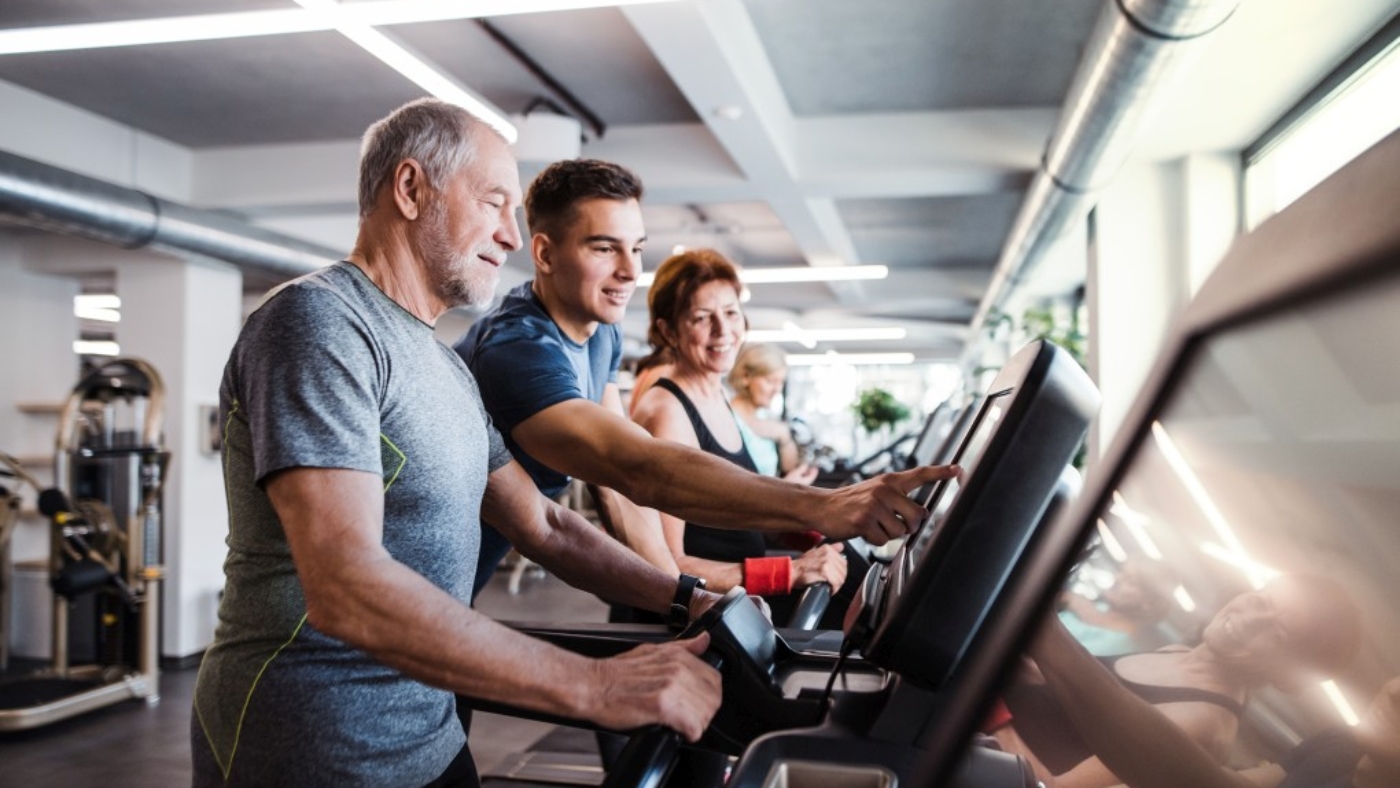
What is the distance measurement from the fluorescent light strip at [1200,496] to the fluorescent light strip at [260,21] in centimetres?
272

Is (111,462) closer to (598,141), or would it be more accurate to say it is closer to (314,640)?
(598,141)

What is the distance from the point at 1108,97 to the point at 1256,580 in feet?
11.5

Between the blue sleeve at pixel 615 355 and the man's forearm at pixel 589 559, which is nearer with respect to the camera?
the man's forearm at pixel 589 559

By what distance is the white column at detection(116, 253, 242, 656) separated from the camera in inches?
230

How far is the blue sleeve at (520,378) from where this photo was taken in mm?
1566

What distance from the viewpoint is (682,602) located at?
4.56 feet

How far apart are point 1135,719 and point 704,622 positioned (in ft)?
1.95

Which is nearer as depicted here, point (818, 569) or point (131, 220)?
point (818, 569)

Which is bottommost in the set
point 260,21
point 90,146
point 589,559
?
point 589,559

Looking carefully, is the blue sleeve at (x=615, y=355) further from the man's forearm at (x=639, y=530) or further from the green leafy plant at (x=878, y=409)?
the green leafy plant at (x=878, y=409)

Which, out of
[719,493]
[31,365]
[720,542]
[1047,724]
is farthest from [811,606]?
[31,365]

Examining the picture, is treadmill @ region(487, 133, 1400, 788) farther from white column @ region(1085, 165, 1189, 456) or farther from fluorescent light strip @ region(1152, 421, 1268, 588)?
white column @ region(1085, 165, 1189, 456)

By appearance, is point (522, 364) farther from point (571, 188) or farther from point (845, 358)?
point (845, 358)

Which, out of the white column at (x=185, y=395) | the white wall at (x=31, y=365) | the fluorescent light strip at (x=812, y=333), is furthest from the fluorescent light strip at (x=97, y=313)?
the fluorescent light strip at (x=812, y=333)
